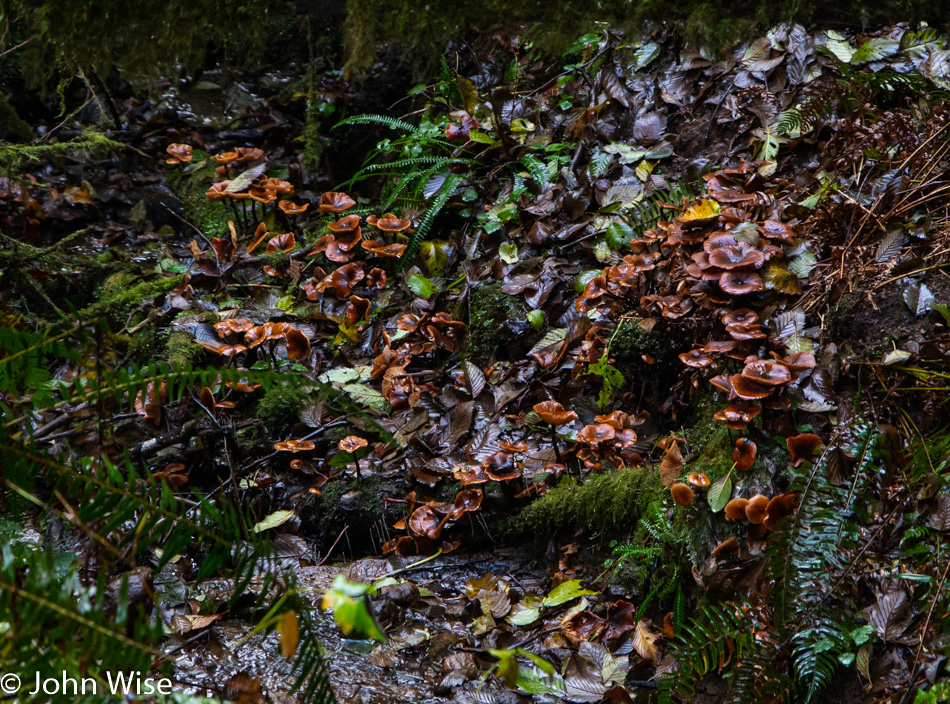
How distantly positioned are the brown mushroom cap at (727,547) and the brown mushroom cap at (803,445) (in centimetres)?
37

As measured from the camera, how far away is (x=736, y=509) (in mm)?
2492

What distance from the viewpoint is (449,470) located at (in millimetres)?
3447

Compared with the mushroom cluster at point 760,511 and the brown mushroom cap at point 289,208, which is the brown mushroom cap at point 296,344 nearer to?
the brown mushroom cap at point 289,208

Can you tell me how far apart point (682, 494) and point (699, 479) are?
90 mm

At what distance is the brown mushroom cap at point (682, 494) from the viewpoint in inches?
104

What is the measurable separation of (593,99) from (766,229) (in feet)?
7.85

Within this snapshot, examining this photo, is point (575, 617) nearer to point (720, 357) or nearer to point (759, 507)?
point (759, 507)

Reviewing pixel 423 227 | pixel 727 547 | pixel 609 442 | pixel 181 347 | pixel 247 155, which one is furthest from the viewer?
pixel 247 155

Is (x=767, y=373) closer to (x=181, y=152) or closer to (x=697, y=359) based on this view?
(x=697, y=359)

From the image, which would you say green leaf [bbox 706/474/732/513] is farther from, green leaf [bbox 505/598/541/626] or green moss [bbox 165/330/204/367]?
green moss [bbox 165/330/204/367]

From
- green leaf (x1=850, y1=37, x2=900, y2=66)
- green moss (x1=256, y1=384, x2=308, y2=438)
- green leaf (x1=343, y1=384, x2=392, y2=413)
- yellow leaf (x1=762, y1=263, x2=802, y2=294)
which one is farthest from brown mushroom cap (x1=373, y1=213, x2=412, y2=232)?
green leaf (x1=850, y1=37, x2=900, y2=66)

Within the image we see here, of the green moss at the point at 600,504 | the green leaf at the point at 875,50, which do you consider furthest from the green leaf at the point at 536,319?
the green leaf at the point at 875,50

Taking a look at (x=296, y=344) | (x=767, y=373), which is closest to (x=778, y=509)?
(x=767, y=373)

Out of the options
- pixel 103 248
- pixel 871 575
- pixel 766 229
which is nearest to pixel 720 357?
pixel 766 229
